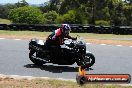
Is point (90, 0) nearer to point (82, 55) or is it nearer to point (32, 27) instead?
point (32, 27)

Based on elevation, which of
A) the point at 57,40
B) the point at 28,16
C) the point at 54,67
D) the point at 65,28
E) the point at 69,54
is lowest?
the point at 28,16

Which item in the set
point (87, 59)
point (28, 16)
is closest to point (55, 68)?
point (87, 59)

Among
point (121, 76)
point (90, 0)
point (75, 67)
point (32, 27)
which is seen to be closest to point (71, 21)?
point (32, 27)

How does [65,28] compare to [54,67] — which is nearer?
[65,28]

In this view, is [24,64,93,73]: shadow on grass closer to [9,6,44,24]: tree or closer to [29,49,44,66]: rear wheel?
[29,49,44,66]: rear wheel

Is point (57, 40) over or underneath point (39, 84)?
over

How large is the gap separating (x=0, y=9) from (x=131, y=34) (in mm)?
54849

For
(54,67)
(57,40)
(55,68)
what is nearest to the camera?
(57,40)

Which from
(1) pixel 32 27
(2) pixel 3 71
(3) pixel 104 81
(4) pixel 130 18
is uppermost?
(3) pixel 104 81

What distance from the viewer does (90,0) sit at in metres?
60.2

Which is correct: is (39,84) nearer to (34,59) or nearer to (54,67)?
(54,67)

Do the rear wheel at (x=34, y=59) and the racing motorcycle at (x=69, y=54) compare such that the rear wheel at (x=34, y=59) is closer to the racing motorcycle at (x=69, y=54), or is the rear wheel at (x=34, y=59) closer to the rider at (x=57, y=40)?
the racing motorcycle at (x=69, y=54)

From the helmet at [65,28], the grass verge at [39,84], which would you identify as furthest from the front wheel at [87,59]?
the grass verge at [39,84]

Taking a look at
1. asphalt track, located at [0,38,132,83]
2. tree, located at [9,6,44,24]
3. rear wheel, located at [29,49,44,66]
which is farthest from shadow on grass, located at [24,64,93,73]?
tree, located at [9,6,44,24]
